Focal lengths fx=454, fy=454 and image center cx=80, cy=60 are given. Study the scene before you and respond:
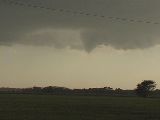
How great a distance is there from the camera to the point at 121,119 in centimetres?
4691

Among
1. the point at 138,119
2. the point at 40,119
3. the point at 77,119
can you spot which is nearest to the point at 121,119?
the point at 138,119

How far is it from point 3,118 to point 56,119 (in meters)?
5.27

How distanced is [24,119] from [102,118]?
871 cm

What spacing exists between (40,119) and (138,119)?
1022 centimetres

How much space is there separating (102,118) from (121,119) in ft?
7.41

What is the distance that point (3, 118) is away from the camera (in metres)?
45.2

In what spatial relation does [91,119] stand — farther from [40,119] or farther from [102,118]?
[40,119]

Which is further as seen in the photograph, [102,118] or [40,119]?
[102,118]

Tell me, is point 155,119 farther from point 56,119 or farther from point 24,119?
point 24,119

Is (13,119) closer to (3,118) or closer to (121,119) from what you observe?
(3,118)

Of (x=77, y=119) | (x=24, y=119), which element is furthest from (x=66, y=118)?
(x=24, y=119)

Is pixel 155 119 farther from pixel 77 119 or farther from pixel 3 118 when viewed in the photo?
pixel 3 118

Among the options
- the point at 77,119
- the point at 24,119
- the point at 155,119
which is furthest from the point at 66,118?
the point at 155,119

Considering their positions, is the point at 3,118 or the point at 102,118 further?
the point at 102,118
